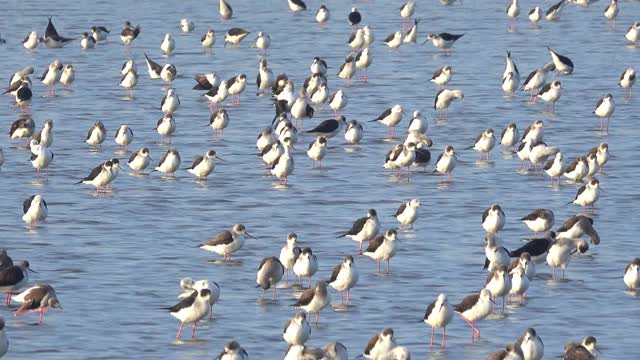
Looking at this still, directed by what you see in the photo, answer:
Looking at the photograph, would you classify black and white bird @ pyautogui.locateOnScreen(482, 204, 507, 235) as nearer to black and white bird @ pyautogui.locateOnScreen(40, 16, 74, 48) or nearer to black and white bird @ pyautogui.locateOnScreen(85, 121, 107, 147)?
black and white bird @ pyautogui.locateOnScreen(85, 121, 107, 147)

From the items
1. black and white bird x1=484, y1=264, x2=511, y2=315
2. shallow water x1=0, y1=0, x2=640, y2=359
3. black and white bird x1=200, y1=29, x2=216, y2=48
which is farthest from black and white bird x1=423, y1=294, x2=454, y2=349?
black and white bird x1=200, y1=29, x2=216, y2=48

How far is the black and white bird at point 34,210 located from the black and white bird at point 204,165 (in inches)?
231

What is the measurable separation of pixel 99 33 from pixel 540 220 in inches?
1584

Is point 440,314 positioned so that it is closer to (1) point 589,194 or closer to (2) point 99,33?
(1) point 589,194

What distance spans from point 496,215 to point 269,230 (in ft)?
16.4

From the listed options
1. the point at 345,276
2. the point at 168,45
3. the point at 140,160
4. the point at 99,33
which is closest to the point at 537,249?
the point at 345,276

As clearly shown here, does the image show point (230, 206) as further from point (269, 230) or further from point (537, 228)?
point (537, 228)

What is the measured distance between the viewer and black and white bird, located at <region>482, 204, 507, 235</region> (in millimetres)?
35438

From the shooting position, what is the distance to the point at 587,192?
38812 millimetres

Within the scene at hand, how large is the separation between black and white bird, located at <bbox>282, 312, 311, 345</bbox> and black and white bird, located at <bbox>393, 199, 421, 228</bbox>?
1017 cm

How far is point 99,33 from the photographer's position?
73.2 metres

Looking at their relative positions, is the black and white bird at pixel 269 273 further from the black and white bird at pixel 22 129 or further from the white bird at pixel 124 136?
the black and white bird at pixel 22 129

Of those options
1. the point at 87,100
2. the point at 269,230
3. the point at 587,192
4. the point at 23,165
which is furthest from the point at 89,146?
the point at 587,192

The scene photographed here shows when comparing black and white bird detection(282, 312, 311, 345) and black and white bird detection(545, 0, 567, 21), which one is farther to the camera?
black and white bird detection(545, 0, 567, 21)
